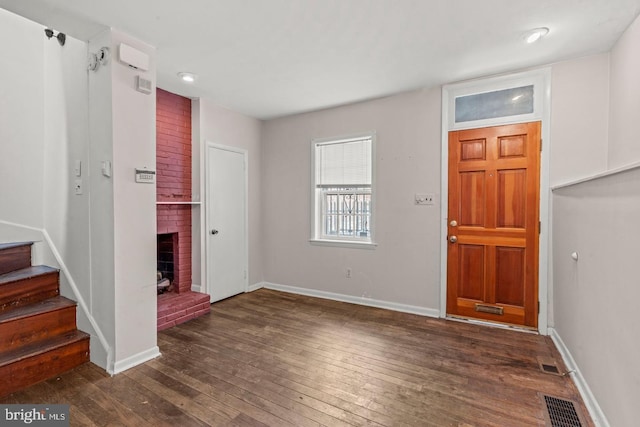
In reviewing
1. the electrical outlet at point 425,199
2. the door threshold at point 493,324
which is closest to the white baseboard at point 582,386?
the door threshold at point 493,324

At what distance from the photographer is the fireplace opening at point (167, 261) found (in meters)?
3.80

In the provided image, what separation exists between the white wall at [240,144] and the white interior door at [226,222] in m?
0.12

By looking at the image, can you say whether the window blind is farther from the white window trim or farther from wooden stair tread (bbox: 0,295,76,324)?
wooden stair tread (bbox: 0,295,76,324)

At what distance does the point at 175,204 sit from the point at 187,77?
4.82 feet

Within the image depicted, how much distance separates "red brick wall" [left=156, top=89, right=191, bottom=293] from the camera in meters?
3.53

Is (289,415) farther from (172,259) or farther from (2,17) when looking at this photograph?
(2,17)

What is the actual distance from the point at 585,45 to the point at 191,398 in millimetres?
4176

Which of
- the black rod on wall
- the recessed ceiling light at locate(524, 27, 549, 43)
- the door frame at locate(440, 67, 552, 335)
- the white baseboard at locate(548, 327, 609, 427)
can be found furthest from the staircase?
the recessed ceiling light at locate(524, 27, 549, 43)

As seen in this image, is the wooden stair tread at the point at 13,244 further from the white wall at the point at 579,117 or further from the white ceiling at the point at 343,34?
the white wall at the point at 579,117

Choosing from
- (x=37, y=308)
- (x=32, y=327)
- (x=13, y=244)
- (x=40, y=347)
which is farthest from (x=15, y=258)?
(x=40, y=347)

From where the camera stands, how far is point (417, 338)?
2936 mm

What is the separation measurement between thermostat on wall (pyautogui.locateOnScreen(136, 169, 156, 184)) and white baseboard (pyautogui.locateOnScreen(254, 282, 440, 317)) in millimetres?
2622

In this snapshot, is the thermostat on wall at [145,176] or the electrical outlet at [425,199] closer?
the thermostat on wall at [145,176]

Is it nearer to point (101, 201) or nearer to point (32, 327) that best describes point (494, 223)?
point (101, 201)
